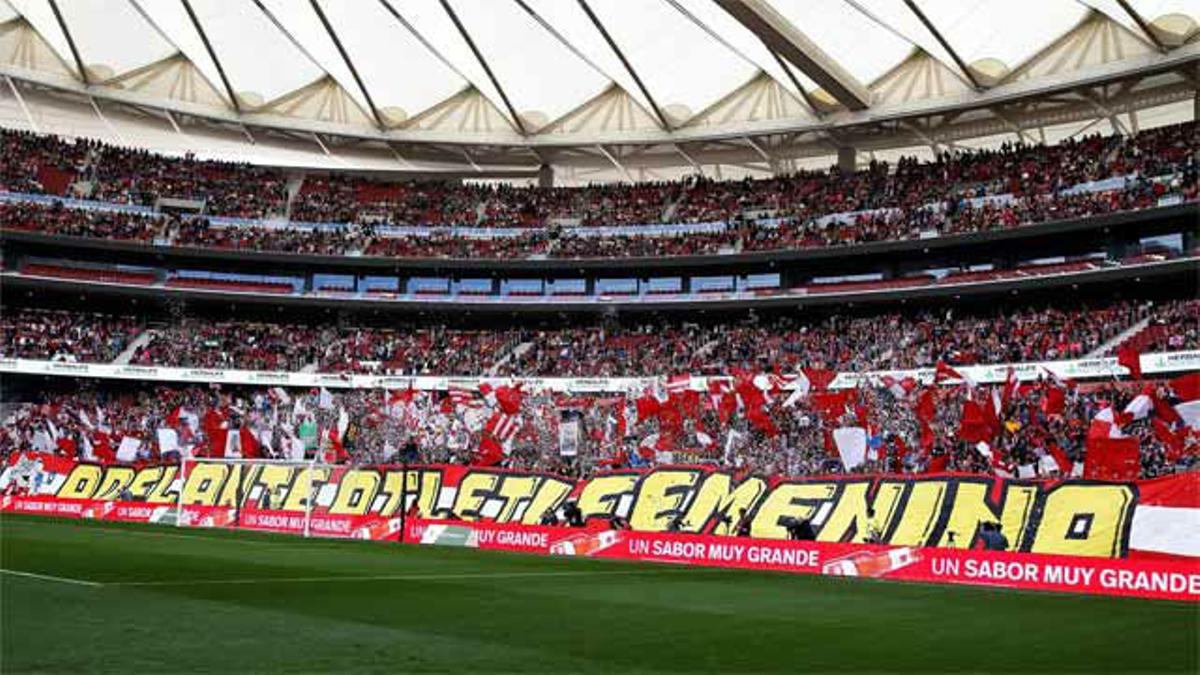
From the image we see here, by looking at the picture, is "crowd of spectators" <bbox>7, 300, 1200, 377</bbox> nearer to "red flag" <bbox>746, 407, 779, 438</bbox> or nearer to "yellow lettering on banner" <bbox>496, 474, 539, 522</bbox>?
"red flag" <bbox>746, 407, 779, 438</bbox>

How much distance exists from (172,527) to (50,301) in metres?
40.4

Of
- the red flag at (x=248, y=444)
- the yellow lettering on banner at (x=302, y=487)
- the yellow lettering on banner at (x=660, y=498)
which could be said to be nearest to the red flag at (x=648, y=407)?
the yellow lettering on banner at (x=660, y=498)

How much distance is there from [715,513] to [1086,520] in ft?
31.9

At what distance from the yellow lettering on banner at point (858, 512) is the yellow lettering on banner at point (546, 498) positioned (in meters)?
9.09

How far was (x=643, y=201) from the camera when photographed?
73938mm

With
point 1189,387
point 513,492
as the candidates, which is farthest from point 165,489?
point 1189,387

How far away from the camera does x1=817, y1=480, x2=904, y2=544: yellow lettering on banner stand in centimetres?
2681

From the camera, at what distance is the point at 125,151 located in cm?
7488

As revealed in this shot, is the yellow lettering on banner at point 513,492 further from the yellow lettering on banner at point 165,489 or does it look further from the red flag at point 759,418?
the yellow lettering on banner at point 165,489

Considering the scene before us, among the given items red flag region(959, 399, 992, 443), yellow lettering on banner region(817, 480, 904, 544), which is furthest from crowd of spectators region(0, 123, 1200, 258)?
yellow lettering on banner region(817, 480, 904, 544)

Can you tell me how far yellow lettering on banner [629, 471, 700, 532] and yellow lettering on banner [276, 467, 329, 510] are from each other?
458 inches

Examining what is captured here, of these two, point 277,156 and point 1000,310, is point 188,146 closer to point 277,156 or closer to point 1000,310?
point 277,156

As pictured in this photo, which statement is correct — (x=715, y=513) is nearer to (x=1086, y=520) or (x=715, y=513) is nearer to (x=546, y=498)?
(x=546, y=498)

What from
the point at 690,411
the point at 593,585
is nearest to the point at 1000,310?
the point at 690,411
